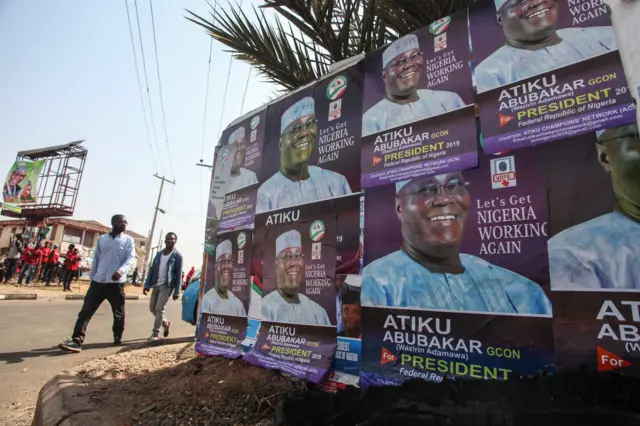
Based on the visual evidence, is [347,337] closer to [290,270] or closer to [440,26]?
[290,270]

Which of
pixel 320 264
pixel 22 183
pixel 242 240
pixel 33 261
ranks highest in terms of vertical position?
pixel 22 183

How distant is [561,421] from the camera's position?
1.00 meters

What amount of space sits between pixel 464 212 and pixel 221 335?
2604 mm

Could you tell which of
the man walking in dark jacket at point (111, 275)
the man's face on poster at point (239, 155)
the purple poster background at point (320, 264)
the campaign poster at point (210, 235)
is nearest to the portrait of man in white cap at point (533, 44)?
the purple poster background at point (320, 264)

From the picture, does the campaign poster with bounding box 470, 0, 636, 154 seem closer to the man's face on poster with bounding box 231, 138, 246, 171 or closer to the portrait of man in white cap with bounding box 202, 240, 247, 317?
the man's face on poster with bounding box 231, 138, 246, 171

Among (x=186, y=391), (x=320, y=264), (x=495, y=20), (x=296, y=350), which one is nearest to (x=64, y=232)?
(x=186, y=391)

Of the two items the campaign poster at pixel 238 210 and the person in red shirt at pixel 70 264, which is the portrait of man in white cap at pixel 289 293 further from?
the person in red shirt at pixel 70 264

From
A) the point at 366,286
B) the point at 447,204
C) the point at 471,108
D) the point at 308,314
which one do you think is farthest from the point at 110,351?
the point at 471,108

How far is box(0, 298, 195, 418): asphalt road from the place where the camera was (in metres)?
3.32

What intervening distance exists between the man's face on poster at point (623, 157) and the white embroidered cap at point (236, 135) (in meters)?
3.19

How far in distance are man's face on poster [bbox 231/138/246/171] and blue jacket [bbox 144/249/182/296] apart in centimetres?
240

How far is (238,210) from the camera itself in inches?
147

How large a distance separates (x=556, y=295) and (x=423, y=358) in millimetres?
721

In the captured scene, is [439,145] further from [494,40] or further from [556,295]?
[556,295]
